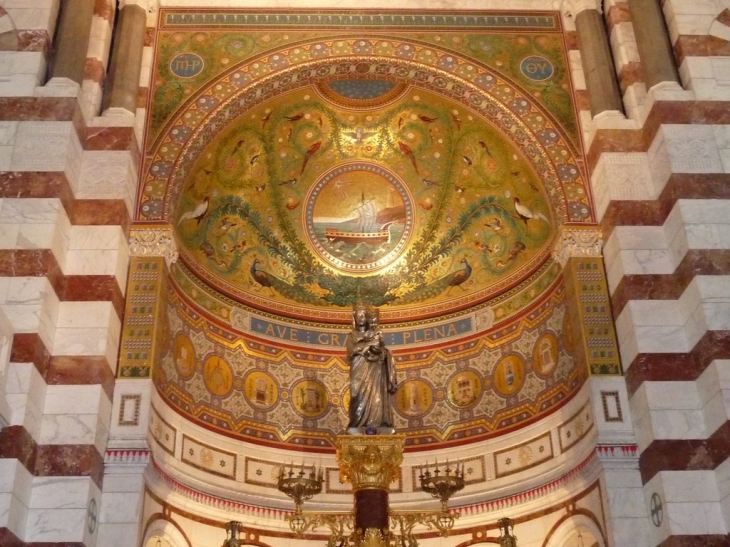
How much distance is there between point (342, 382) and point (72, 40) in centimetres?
547

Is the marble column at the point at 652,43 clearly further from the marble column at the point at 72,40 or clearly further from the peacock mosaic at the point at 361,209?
the marble column at the point at 72,40

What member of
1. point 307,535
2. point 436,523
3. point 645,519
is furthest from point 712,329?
point 307,535

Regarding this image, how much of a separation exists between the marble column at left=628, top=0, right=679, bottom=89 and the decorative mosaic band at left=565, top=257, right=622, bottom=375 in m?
2.24

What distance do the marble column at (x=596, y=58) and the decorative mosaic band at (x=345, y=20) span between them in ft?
1.48

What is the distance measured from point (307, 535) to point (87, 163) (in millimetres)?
5108

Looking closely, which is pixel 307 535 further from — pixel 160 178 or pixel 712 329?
pixel 712 329

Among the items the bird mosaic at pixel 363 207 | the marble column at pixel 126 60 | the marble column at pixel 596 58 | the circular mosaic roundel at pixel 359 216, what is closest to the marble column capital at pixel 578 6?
the marble column at pixel 596 58

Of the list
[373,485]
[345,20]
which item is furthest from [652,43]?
[373,485]

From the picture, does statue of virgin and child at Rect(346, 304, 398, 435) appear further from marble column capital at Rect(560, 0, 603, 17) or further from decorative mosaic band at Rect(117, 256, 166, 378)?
marble column capital at Rect(560, 0, 603, 17)

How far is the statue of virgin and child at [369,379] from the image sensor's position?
10.5 m

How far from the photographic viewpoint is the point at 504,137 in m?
12.5

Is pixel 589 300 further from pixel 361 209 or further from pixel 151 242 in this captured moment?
pixel 151 242

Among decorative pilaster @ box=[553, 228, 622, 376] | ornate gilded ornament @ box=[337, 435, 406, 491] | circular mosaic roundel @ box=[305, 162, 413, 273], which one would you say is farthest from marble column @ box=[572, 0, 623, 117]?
ornate gilded ornament @ box=[337, 435, 406, 491]

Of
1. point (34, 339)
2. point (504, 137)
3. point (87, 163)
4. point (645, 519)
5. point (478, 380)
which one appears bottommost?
point (645, 519)
